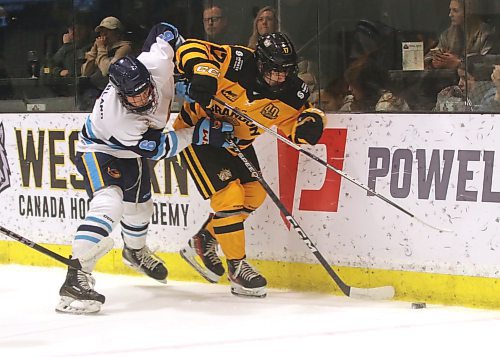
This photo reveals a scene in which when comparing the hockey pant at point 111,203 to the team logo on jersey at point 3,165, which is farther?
the team logo on jersey at point 3,165

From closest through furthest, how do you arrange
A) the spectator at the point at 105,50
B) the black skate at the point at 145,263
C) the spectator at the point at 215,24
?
the black skate at the point at 145,263
the spectator at the point at 215,24
the spectator at the point at 105,50

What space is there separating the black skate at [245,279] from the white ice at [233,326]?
60 millimetres

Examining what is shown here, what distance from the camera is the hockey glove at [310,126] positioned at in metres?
4.64

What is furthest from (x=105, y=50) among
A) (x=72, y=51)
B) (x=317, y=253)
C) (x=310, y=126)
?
(x=317, y=253)

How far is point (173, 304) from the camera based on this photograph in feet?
15.8

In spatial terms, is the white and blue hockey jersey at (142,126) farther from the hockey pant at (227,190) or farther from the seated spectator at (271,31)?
the seated spectator at (271,31)

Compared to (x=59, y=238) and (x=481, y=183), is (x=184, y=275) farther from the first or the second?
(x=481, y=183)

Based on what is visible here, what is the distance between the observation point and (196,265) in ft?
16.8

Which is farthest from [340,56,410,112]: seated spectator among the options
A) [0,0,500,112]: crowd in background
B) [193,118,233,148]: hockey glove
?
[193,118,233,148]: hockey glove

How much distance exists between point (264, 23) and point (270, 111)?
21.4 inches

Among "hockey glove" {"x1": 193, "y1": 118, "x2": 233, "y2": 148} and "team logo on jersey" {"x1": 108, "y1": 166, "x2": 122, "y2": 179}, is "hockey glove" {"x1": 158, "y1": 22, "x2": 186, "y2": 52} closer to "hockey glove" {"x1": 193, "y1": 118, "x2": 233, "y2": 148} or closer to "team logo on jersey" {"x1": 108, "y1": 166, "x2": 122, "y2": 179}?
"hockey glove" {"x1": 193, "y1": 118, "x2": 233, "y2": 148}

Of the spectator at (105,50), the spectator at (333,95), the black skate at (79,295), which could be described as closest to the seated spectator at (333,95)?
the spectator at (333,95)

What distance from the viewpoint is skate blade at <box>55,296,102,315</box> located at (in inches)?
182

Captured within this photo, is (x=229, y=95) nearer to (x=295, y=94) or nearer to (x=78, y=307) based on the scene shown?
(x=295, y=94)
